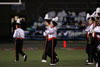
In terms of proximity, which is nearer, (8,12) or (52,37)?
(52,37)

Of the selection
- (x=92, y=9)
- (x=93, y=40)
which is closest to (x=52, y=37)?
(x=93, y=40)

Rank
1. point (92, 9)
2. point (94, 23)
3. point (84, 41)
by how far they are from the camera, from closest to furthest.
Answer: point (94, 23), point (84, 41), point (92, 9)

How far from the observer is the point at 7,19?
134ft

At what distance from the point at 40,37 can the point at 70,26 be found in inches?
116

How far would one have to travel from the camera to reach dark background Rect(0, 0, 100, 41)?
40438 millimetres

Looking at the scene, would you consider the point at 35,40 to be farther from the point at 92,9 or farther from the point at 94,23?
the point at 94,23

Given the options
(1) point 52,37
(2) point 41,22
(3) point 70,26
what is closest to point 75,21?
(3) point 70,26

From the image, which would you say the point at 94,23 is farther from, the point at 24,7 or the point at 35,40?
the point at 24,7

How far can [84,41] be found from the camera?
3772 centimetres

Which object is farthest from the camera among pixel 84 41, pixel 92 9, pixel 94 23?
pixel 92 9

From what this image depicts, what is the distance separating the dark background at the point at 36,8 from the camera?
40.4 meters

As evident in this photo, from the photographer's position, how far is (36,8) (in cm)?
4081

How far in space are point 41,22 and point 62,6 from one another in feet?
9.70

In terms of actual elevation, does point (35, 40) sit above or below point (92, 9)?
below
